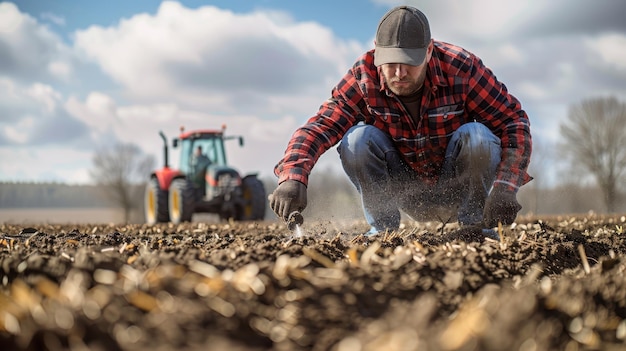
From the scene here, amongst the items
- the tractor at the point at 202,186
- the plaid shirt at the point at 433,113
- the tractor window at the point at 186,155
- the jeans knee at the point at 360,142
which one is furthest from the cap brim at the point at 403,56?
the tractor window at the point at 186,155

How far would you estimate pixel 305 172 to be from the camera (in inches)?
122

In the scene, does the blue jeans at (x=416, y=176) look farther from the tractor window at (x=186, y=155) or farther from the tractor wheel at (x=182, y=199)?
the tractor window at (x=186, y=155)

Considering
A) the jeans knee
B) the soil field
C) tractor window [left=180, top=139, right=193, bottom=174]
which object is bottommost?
the soil field

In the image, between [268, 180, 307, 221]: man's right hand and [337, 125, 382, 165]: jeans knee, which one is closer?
[268, 180, 307, 221]: man's right hand

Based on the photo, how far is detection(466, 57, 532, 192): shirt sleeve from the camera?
328cm

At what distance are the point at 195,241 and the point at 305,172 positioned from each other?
719 millimetres

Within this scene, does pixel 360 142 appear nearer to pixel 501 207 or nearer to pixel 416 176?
pixel 416 176

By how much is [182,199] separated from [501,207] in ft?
22.6

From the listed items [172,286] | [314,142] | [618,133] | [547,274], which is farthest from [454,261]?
[618,133]

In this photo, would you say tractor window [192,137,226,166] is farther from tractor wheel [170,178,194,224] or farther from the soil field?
the soil field

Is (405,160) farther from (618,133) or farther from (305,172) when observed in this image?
(618,133)

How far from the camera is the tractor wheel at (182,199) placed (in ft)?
30.3

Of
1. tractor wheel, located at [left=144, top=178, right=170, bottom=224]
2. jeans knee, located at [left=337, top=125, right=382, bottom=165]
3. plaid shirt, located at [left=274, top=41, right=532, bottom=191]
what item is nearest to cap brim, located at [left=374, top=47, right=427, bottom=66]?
plaid shirt, located at [left=274, top=41, right=532, bottom=191]

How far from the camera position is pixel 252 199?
9609mm
